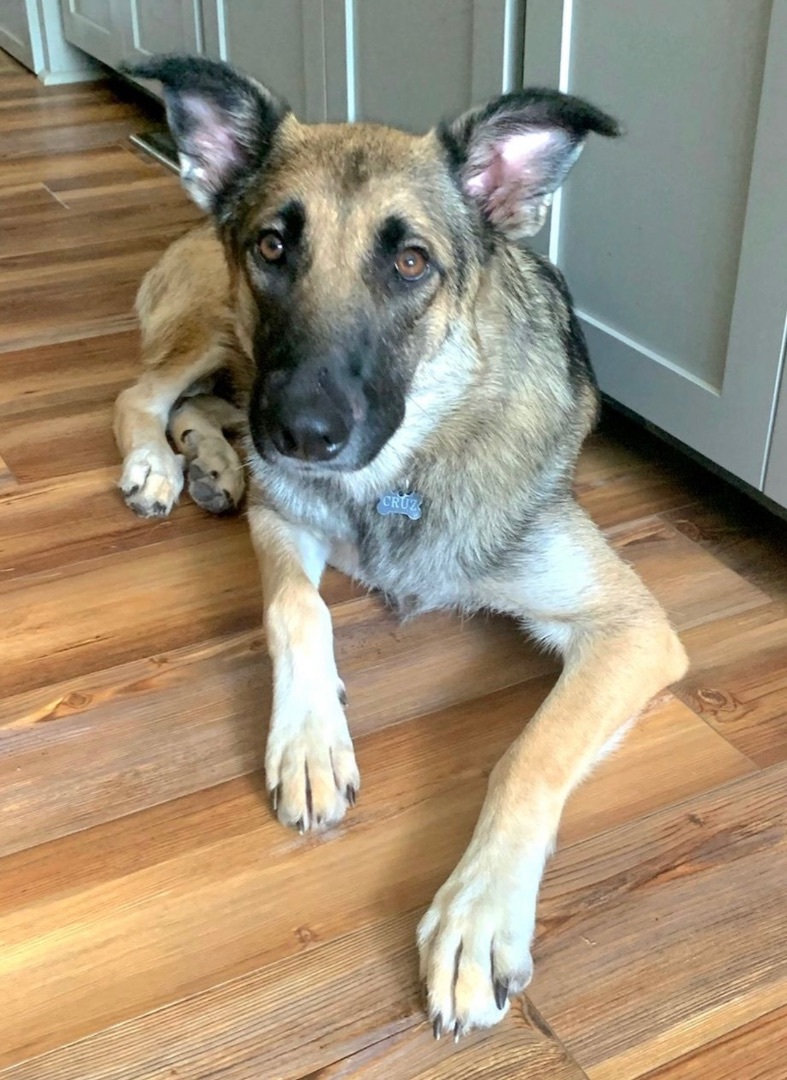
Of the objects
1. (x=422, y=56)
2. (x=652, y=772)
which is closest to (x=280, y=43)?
(x=422, y=56)

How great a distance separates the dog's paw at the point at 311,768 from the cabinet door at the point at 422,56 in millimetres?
1439

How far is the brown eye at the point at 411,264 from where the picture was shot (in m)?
1.46

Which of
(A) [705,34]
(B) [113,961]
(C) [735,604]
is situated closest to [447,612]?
(C) [735,604]

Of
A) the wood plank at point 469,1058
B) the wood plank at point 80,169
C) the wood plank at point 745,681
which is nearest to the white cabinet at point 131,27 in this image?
the wood plank at point 80,169

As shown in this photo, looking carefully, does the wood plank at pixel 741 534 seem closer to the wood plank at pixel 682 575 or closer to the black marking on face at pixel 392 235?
the wood plank at pixel 682 575

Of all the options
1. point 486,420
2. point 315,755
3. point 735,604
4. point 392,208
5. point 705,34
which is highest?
point 705,34

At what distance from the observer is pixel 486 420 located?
5.41 ft

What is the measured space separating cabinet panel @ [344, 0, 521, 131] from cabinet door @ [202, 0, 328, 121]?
18 cm

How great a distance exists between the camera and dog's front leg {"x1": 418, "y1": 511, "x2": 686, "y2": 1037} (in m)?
1.13

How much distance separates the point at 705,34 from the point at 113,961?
1.62m

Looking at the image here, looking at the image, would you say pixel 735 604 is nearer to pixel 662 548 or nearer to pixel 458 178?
pixel 662 548

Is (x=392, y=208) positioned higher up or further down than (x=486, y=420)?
higher up

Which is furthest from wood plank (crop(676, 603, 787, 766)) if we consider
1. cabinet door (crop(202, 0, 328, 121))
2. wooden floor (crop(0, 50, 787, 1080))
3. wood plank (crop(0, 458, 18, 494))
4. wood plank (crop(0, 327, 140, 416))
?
cabinet door (crop(202, 0, 328, 121))

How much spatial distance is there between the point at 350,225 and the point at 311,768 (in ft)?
2.34
